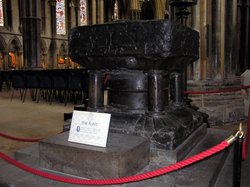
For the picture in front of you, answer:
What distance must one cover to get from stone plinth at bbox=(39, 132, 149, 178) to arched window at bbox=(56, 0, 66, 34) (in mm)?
24929

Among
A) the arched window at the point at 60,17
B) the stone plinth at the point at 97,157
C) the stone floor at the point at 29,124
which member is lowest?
the stone floor at the point at 29,124

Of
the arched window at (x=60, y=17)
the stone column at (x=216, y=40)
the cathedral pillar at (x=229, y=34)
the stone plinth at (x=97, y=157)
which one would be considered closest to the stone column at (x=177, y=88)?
the stone plinth at (x=97, y=157)

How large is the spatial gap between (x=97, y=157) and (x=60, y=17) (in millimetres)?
25715

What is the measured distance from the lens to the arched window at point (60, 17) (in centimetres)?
2585

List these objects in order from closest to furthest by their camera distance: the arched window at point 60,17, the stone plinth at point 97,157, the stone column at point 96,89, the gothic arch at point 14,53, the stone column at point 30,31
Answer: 1. the stone plinth at point 97,157
2. the stone column at point 96,89
3. the stone column at point 30,31
4. the gothic arch at point 14,53
5. the arched window at point 60,17

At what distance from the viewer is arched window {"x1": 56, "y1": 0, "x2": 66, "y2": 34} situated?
25848 mm

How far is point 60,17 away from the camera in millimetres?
26078

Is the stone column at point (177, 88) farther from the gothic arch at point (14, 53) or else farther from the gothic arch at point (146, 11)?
the gothic arch at point (146, 11)

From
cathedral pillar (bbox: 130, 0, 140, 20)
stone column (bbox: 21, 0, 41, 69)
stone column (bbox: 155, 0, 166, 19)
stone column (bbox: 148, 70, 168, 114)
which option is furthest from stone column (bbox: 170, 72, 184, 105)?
stone column (bbox: 155, 0, 166, 19)

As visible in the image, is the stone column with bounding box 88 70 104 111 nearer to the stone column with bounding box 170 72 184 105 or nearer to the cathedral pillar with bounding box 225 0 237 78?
the stone column with bounding box 170 72 184 105

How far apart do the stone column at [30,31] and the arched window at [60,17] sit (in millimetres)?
12132

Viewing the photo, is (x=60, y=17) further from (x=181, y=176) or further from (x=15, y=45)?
(x=181, y=176)

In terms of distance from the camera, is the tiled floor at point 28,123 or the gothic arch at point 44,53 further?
the gothic arch at point 44,53

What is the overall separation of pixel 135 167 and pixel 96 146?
1.20ft
